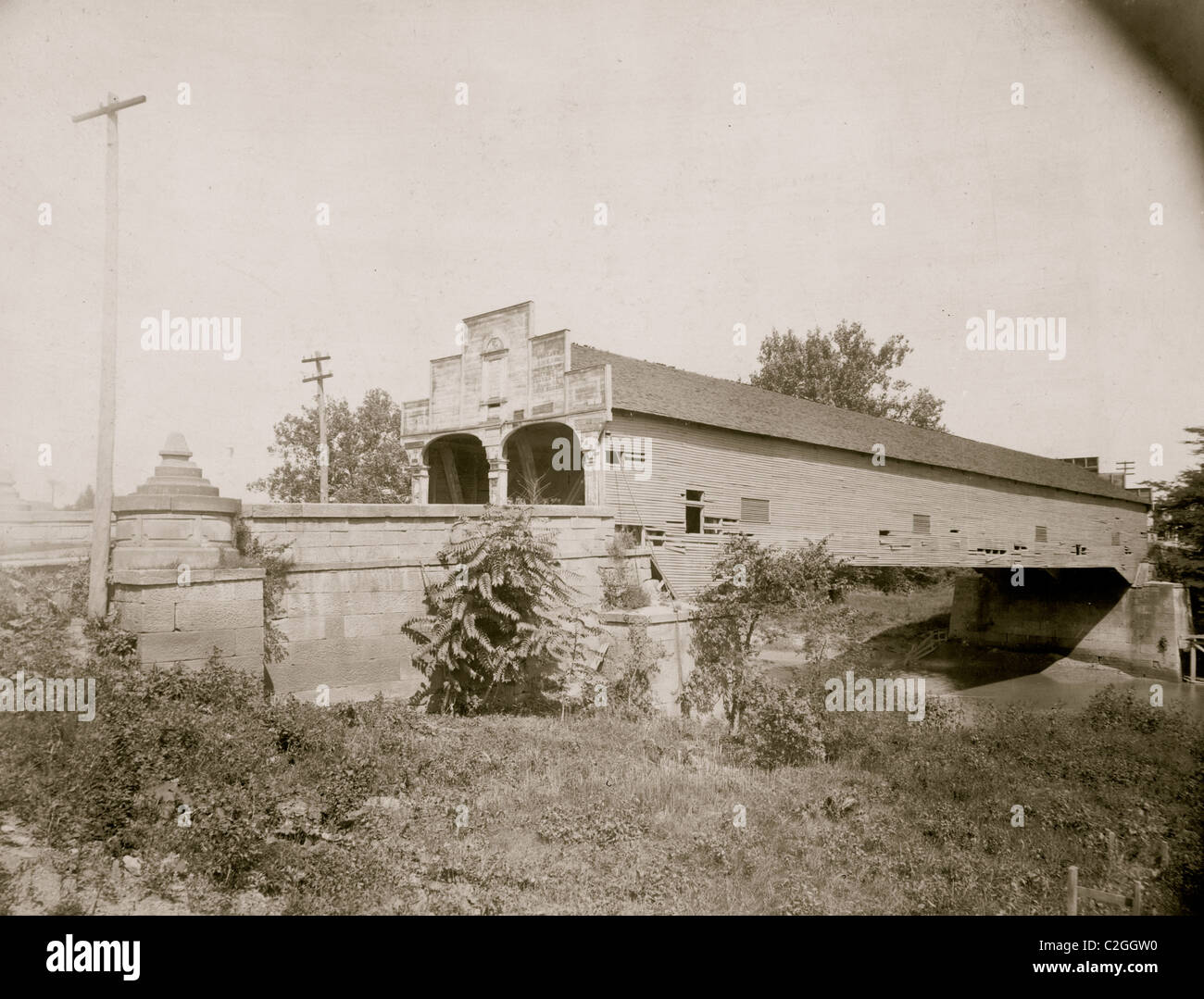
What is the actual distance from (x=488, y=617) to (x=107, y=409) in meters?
6.23

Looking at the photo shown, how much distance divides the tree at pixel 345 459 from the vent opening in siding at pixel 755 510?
2113cm

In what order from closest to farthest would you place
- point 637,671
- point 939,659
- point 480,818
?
point 480,818
point 637,671
point 939,659

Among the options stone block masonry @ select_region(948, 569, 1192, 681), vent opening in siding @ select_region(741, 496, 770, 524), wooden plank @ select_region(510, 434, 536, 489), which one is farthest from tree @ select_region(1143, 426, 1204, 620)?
wooden plank @ select_region(510, 434, 536, 489)

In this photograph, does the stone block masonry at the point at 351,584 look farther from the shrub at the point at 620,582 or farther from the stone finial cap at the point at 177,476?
the shrub at the point at 620,582

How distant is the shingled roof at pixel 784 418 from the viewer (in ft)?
65.6

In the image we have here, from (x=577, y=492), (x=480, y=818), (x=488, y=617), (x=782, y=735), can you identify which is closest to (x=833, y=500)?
(x=577, y=492)

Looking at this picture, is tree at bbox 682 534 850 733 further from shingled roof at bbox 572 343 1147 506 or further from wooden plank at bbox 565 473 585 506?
wooden plank at bbox 565 473 585 506

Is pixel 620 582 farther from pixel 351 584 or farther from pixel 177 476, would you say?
pixel 177 476

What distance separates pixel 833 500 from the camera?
2523 centimetres

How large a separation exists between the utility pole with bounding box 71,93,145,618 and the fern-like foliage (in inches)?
170

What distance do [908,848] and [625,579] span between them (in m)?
8.50

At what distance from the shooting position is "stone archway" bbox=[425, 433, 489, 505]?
2306cm

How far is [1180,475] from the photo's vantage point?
76.5 feet
